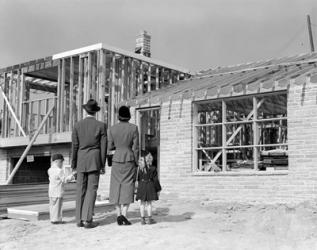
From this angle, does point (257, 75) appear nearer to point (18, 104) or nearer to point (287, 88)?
point (287, 88)

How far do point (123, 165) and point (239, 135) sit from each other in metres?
10.1

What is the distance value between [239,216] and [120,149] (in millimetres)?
2807

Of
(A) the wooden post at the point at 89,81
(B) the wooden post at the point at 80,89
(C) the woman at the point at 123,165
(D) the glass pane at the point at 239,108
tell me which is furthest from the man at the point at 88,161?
(B) the wooden post at the point at 80,89

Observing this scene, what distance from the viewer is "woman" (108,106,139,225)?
829 cm

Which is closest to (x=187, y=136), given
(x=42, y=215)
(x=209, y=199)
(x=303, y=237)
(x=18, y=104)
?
(x=209, y=199)

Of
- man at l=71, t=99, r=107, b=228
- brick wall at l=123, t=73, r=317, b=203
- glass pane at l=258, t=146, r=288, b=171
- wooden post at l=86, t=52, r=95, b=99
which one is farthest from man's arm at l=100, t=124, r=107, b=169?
wooden post at l=86, t=52, r=95, b=99

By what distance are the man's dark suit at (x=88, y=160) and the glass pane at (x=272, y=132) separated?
1035 centimetres

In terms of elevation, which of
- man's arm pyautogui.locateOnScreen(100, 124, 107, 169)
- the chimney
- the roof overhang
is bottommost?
man's arm pyautogui.locateOnScreen(100, 124, 107, 169)

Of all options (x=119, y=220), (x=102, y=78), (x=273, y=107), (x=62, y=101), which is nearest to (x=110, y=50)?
(x=102, y=78)

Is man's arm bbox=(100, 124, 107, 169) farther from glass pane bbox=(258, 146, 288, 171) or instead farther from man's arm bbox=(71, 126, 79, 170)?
glass pane bbox=(258, 146, 288, 171)

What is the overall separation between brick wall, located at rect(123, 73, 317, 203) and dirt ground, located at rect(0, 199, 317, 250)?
62 centimetres

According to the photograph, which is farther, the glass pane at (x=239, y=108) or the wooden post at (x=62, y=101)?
the wooden post at (x=62, y=101)

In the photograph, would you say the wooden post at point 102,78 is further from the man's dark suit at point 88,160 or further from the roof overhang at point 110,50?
the man's dark suit at point 88,160

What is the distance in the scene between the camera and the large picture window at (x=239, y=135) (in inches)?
500
